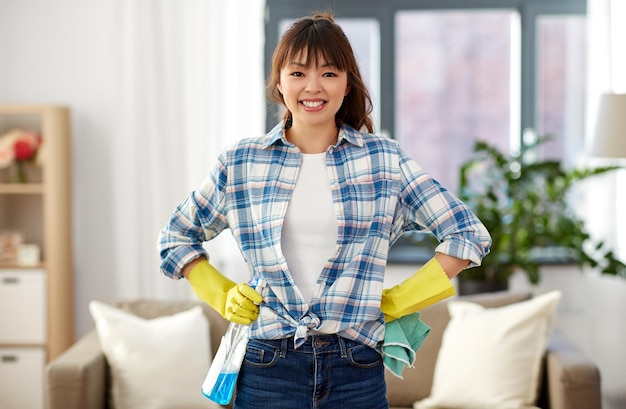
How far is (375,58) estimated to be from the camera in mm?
4480

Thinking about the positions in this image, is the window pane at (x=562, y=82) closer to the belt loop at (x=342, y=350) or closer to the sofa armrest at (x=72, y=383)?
the sofa armrest at (x=72, y=383)

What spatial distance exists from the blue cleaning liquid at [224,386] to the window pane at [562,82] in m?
3.01

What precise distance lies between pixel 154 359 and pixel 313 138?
146cm

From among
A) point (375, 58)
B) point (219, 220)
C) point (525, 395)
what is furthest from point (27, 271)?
point (219, 220)

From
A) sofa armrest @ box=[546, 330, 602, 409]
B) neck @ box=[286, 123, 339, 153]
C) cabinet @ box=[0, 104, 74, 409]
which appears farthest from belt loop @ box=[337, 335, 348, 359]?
cabinet @ box=[0, 104, 74, 409]

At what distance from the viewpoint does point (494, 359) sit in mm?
2953

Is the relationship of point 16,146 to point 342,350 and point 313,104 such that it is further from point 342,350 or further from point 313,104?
point 342,350

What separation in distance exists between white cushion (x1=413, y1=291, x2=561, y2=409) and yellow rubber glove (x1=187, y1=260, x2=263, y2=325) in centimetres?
137

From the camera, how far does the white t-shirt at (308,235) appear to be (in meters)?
1.69

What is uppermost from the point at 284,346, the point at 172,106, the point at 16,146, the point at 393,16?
the point at 393,16

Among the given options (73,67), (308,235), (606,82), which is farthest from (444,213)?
(73,67)

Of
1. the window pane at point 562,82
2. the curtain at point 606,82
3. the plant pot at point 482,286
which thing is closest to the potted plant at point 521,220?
the plant pot at point 482,286

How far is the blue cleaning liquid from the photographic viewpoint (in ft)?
5.61

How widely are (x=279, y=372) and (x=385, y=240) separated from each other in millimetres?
310
